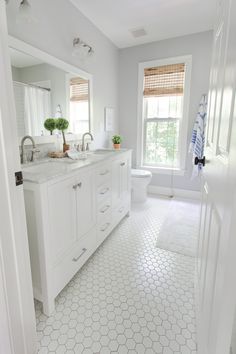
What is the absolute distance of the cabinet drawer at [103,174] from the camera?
6.07 ft

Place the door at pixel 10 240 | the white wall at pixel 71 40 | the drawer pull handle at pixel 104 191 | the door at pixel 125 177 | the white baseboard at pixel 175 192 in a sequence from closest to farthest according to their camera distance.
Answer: the door at pixel 10 240
the white wall at pixel 71 40
the drawer pull handle at pixel 104 191
the door at pixel 125 177
the white baseboard at pixel 175 192

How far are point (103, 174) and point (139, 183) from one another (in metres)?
1.34

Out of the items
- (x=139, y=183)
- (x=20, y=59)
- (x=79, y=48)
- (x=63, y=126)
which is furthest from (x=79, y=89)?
(x=139, y=183)

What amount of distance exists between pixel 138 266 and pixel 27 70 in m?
1.99

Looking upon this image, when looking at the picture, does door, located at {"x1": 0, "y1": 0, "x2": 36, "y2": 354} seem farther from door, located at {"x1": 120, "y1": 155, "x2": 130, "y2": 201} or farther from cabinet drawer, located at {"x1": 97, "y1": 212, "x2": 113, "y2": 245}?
door, located at {"x1": 120, "y1": 155, "x2": 130, "y2": 201}

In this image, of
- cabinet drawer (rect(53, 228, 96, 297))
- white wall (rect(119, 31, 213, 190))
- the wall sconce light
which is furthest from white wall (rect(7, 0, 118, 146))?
cabinet drawer (rect(53, 228, 96, 297))

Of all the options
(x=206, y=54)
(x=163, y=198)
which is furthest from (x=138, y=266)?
(x=206, y=54)

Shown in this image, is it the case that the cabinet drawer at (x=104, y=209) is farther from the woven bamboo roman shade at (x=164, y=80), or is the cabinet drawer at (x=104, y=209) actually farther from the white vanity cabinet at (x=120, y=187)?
the woven bamboo roman shade at (x=164, y=80)

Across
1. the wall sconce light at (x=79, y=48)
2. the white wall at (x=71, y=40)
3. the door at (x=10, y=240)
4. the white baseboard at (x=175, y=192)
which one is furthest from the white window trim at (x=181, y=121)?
the door at (x=10, y=240)

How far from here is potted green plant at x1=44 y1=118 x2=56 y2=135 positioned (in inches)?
77.8

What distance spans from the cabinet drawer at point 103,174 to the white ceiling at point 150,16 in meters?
1.85

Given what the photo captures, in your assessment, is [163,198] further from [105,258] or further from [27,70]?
[27,70]

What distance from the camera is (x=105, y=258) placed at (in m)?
1.94

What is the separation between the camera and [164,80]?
333 cm
